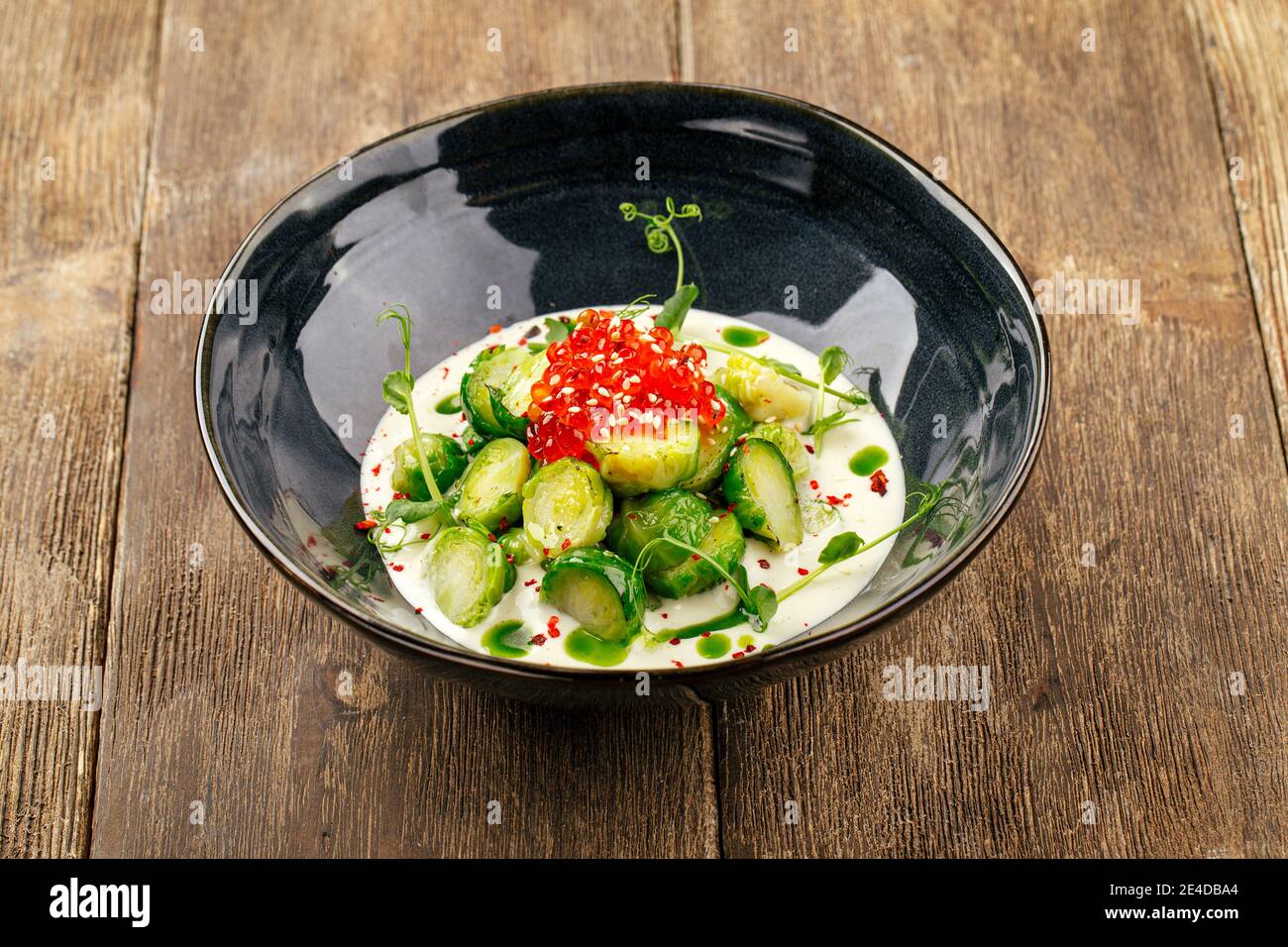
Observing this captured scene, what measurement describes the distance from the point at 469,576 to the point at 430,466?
30cm

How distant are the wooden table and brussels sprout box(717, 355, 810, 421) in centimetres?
48

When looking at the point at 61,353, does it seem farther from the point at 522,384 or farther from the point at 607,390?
the point at 607,390

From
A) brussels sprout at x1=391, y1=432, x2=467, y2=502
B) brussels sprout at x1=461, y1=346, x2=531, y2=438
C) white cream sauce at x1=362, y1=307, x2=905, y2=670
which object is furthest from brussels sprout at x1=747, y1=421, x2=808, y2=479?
brussels sprout at x1=391, y1=432, x2=467, y2=502

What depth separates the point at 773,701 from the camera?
7.89 ft

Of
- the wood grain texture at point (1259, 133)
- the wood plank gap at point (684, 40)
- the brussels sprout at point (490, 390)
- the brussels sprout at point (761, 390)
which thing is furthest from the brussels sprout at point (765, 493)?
the wood plank gap at point (684, 40)

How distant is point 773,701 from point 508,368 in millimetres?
795

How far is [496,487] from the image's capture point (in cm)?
237

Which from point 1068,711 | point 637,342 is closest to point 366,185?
point 637,342

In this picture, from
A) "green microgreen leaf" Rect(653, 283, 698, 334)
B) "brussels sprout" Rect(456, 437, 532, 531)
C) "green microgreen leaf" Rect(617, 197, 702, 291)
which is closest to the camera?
"brussels sprout" Rect(456, 437, 532, 531)

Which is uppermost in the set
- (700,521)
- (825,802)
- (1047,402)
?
(1047,402)

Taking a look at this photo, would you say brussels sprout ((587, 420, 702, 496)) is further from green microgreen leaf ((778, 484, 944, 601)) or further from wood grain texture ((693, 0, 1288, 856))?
wood grain texture ((693, 0, 1288, 856))

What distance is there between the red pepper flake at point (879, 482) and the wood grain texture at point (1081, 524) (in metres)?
0.26

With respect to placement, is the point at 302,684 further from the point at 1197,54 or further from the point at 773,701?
the point at 1197,54

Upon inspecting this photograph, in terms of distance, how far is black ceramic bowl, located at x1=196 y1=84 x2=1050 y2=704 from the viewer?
7.74 ft
